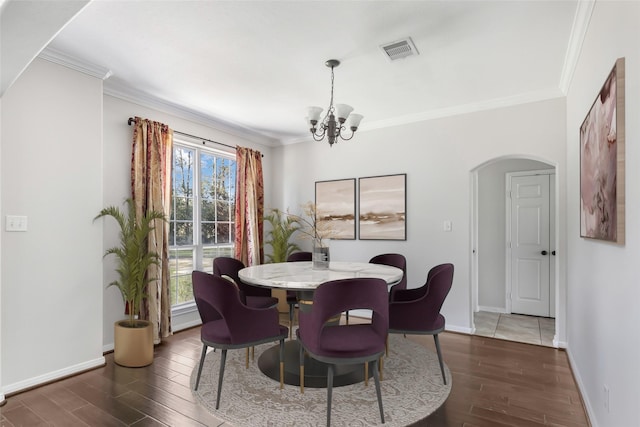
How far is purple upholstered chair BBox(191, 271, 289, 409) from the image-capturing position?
234 cm

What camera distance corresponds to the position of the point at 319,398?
8.27ft

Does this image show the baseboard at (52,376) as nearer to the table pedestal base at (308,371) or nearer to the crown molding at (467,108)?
the table pedestal base at (308,371)

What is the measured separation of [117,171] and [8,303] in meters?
1.53

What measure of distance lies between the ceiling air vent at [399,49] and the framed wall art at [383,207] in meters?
1.98

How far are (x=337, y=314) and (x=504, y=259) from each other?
13.1ft

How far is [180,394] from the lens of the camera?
261cm

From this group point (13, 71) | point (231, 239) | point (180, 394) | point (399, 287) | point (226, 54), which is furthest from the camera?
point (231, 239)

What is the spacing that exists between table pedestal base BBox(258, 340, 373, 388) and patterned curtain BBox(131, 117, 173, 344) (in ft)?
4.32

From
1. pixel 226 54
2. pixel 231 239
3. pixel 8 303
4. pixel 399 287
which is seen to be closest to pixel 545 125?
pixel 399 287

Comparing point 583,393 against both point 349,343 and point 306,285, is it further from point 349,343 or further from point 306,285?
point 306,285

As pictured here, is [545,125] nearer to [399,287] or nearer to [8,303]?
[399,287]

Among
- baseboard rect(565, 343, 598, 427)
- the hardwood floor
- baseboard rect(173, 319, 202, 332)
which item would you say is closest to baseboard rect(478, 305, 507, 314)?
the hardwood floor

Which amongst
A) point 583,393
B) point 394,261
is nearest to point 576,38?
point 394,261

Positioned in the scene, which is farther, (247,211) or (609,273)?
(247,211)
